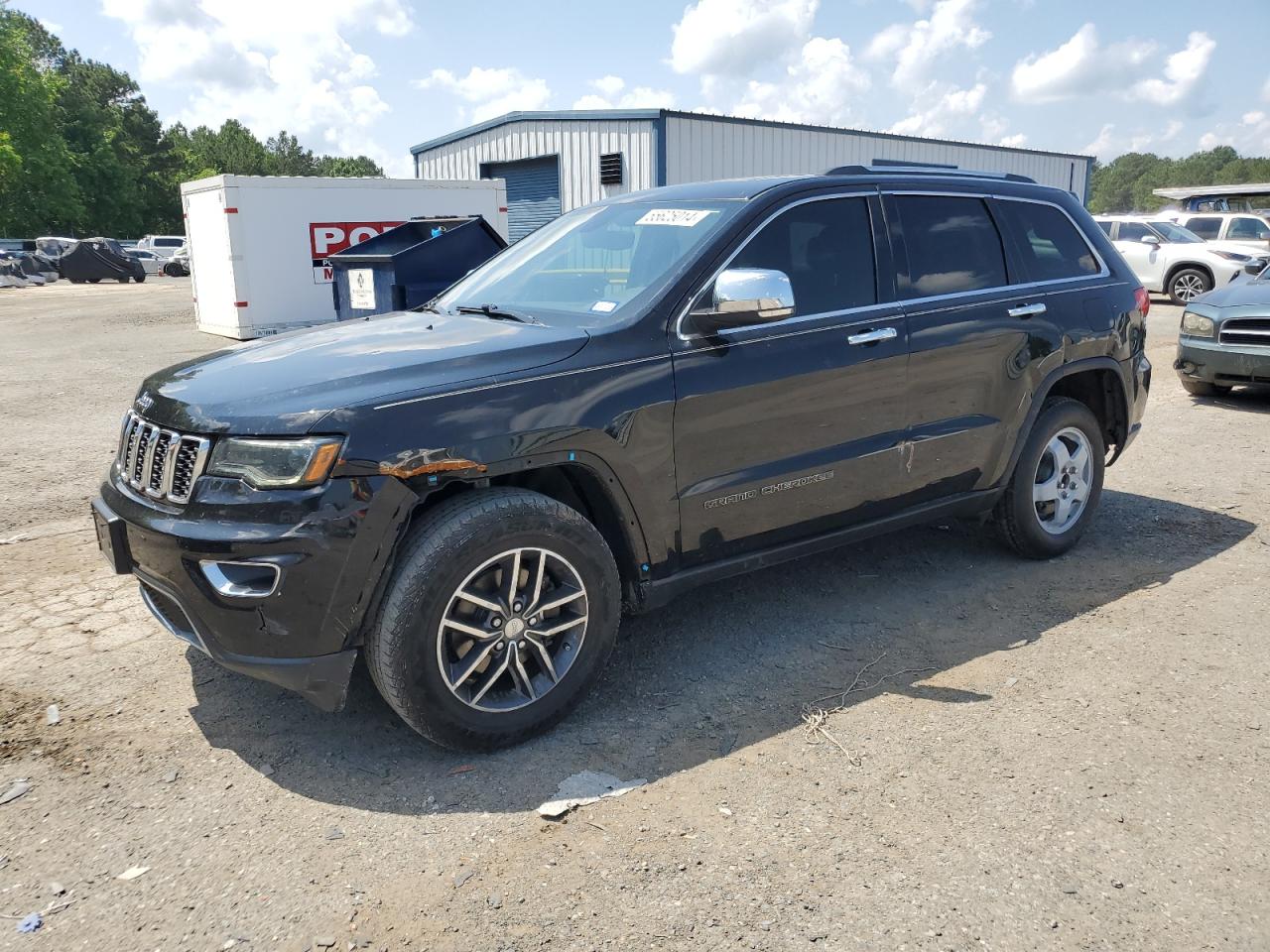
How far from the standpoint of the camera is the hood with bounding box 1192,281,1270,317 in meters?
8.47

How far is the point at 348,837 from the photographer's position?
2781 mm

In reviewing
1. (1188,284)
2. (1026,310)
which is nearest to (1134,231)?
(1188,284)

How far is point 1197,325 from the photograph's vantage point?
29.3ft

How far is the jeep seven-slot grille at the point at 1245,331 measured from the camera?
8438 mm

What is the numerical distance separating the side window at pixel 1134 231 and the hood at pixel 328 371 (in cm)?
1826

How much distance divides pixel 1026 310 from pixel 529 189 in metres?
19.4

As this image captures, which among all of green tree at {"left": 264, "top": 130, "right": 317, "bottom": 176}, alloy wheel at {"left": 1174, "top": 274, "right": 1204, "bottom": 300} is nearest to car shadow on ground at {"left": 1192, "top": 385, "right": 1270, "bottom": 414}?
alloy wheel at {"left": 1174, "top": 274, "right": 1204, "bottom": 300}

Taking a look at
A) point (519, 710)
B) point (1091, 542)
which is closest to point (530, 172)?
point (1091, 542)

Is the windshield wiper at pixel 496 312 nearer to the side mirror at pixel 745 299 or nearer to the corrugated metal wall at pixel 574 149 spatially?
the side mirror at pixel 745 299

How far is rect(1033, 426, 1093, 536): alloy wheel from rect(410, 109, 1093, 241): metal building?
548 inches

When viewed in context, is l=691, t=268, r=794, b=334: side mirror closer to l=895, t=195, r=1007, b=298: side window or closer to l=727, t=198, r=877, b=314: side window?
l=727, t=198, r=877, b=314: side window

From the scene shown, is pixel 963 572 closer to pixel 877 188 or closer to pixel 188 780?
pixel 877 188

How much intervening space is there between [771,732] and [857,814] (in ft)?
1.72

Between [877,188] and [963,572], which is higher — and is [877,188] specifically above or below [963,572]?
above
